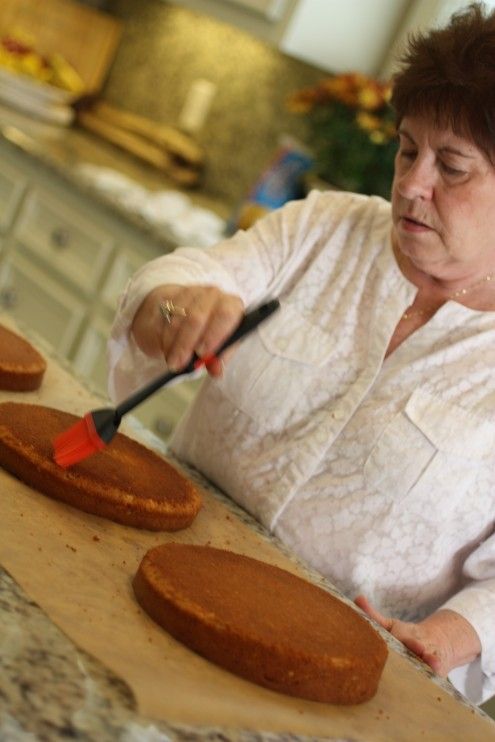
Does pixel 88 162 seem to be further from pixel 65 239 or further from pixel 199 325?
pixel 199 325

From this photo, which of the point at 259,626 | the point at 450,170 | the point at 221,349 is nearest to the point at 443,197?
the point at 450,170

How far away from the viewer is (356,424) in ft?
4.20

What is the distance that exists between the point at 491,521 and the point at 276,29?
1973 mm

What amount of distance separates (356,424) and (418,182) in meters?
0.31

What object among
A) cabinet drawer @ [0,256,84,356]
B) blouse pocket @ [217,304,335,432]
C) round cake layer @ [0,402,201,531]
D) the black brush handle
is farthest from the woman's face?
Answer: cabinet drawer @ [0,256,84,356]

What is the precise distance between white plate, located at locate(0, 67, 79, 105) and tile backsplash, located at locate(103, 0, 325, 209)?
1.11ft

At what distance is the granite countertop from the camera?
2.67 metres

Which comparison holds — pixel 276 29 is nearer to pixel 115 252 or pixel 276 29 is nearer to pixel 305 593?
pixel 115 252

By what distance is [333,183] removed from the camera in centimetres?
291

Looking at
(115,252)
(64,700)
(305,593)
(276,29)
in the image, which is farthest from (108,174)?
(64,700)

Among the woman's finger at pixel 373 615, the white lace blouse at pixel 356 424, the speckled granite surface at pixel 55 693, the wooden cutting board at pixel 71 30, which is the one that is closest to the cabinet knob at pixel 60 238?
the wooden cutting board at pixel 71 30

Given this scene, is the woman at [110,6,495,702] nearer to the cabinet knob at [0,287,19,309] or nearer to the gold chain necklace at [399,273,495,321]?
the gold chain necklace at [399,273,495,321]

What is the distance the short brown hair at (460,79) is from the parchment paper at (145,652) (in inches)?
23.2

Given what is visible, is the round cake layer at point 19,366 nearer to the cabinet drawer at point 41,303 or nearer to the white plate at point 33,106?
the cabinet drawer at point 41,303
